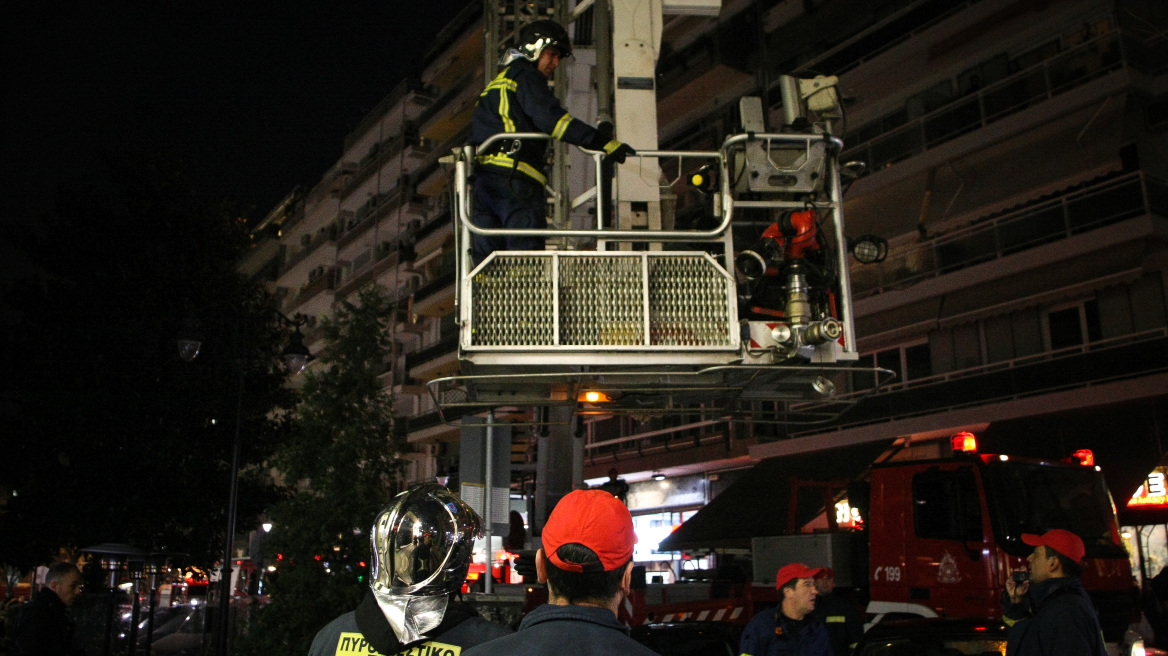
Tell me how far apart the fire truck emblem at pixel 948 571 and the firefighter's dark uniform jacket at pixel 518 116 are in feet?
17.2

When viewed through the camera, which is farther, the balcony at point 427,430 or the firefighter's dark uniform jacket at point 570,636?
the balcony at point 427,430

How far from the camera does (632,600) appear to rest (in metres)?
9.33

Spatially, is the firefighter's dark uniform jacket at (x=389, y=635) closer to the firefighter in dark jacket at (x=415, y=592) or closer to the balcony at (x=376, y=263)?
the firefighter in dark jacket at (x=415, y=592)

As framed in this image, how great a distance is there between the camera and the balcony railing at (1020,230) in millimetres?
16516

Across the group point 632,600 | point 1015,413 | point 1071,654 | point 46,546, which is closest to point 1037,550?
point 1071,654

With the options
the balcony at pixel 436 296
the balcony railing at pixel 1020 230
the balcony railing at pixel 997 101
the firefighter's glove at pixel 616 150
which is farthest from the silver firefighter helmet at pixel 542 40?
the balcony at pixel 436 296

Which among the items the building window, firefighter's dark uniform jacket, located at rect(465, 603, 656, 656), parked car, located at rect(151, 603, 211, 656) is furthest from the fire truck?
parked car, located at rect(151, 603, 211, 656)

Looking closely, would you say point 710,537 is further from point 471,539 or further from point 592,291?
point 471,539

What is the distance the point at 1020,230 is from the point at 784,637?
14742 millimetres

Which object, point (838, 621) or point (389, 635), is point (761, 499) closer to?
point (838, 621)

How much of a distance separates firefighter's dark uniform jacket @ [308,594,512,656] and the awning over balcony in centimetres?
1257

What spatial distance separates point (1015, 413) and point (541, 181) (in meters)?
14.1

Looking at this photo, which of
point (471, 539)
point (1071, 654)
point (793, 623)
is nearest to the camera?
Answer: point (471, 539)

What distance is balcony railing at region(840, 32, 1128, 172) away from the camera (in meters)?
17.6
